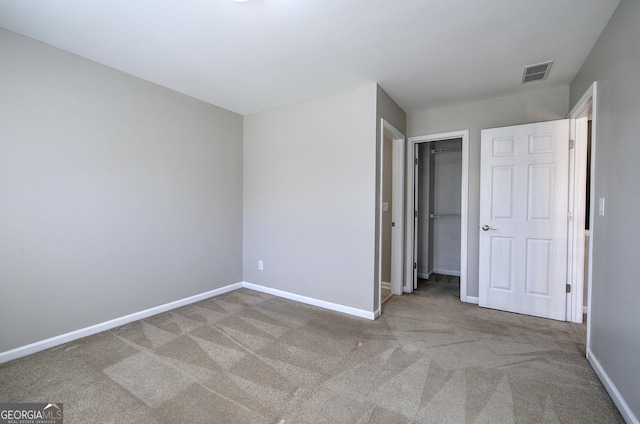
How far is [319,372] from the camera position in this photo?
1.97 metres

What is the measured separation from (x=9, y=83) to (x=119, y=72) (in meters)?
0.83

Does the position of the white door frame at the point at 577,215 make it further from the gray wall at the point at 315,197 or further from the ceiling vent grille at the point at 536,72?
the gray wall at the point at 315,197

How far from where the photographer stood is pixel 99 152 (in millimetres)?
2543

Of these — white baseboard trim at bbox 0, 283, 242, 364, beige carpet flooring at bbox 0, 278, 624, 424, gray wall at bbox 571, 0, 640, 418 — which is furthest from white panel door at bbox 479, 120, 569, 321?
white baseboard trim at bbox 0, 283, 242, 364

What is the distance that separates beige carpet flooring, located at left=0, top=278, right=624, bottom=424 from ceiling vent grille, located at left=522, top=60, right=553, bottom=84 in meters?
2.56

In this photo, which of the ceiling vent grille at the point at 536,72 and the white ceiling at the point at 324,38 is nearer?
the white ceiling at the point at 324,38

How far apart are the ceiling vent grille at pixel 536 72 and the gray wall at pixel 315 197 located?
1.47 metres

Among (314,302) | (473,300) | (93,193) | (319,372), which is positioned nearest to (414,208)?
(473,300)

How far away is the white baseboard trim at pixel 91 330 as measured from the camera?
2105mm

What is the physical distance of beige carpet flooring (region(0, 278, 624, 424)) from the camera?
1592mm

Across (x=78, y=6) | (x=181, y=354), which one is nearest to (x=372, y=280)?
(x=181, y=354)

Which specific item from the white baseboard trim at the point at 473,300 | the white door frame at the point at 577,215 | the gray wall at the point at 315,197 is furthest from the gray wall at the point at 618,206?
the gray wall at the point at 315,197

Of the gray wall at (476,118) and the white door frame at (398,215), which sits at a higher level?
the gray wall at (476,118)

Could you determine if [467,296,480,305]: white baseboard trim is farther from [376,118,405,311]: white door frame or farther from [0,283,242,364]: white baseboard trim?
[0,283,242,364]: white baseboard trim
